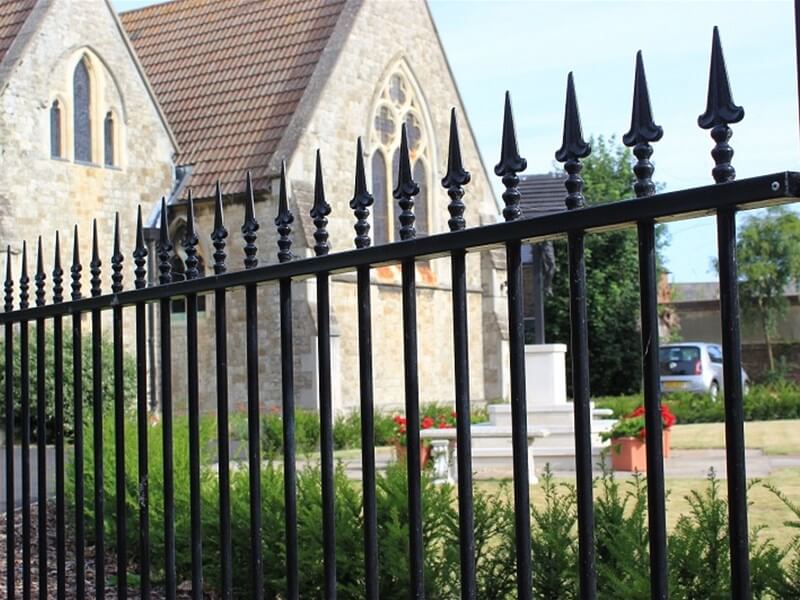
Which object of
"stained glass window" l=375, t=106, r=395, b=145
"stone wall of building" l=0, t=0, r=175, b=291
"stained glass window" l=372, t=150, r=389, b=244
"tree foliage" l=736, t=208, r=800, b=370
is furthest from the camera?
"tree foliage" l=736, t=208, r=800, b=370

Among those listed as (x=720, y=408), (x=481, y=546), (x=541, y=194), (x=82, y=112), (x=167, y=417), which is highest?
(x=82, y=112)

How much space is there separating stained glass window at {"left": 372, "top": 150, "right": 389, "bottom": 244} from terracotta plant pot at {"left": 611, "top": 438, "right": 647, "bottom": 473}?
43.1 ft

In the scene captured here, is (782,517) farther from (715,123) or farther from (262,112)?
(262,112)

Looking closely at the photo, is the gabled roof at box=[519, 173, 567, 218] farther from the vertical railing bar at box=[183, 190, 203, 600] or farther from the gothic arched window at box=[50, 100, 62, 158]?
the vertical railing bar at box=[183, 190, 203, 600]

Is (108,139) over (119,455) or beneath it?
over

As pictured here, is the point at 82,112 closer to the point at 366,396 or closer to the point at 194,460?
the point at 194,460

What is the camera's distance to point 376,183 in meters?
26.0

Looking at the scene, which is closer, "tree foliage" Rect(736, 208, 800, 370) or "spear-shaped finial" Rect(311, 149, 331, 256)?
"spear-shaped finial" Rect(311, 149, 331, 256)

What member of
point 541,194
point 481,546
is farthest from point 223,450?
point 541,194

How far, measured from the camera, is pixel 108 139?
2262cm

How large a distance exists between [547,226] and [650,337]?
0.36m

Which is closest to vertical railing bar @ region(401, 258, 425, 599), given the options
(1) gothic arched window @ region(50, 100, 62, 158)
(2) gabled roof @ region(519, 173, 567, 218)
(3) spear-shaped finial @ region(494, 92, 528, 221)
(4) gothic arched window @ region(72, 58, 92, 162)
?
(3) spear-shaped finial @ region(494, 92, 528, 221)

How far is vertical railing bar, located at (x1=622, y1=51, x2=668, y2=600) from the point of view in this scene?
2359mm

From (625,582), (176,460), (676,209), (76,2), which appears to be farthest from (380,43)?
(676,209)
